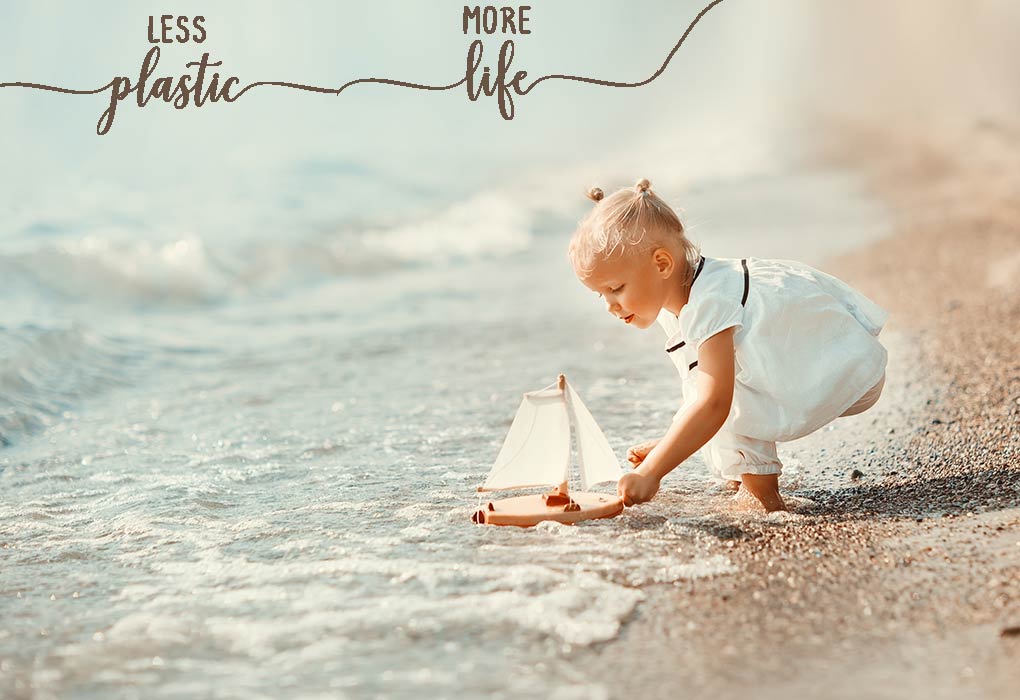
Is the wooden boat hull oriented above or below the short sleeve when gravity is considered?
below

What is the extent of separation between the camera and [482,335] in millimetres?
6762

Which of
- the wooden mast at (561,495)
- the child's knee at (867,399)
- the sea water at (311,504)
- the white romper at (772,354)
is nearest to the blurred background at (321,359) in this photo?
the sea water at (311,504)

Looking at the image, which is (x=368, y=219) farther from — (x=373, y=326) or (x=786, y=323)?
(x=786, y=323)

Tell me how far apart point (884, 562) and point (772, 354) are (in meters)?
0.75

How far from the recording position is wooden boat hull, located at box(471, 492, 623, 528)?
9.62 feet

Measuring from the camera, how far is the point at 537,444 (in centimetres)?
307

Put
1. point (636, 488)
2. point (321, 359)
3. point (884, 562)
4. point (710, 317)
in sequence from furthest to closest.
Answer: point (321, 359), point (710, 317), point (636, 488), point (884, 562)

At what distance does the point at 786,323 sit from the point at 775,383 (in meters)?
0.18

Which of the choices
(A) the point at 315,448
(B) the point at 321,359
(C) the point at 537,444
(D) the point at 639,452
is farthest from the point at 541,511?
(B) the point at 321,359

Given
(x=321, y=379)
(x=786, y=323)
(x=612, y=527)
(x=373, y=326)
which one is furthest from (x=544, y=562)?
(x=373, y=326)

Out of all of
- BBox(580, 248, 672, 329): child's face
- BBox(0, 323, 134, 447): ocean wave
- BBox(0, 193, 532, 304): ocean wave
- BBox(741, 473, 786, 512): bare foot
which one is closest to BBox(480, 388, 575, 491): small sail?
BBox(580, 248, 672, 329): child's face

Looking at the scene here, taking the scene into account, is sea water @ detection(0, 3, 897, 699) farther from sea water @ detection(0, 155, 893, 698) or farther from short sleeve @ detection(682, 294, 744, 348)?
short sleeve @ detection(682, 294, 744, 348)

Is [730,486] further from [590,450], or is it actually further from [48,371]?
[48,371]

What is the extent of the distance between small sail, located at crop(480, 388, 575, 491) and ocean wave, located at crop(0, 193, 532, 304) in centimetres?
712
